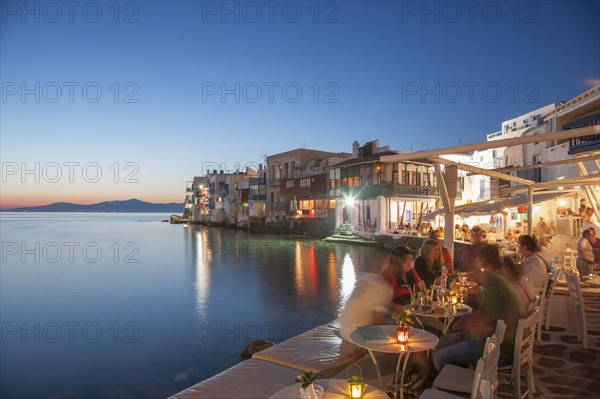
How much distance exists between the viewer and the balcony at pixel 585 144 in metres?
14.8

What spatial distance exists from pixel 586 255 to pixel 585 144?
24.8ft

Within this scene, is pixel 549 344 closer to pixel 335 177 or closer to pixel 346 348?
pixel 346 348

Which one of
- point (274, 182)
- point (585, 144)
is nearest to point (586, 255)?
point (585, 144)

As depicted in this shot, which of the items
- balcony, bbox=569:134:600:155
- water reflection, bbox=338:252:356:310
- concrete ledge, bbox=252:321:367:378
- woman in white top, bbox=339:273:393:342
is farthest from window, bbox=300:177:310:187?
woman in white top, bbox=339:273:393:342

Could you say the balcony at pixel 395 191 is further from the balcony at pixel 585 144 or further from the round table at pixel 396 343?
the round table at pixel 396 343

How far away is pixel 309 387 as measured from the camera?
2787 millimetres

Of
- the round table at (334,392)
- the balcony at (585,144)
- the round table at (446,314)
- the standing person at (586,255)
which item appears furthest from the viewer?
the balcony at (585,144)

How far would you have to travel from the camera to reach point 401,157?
332 inches

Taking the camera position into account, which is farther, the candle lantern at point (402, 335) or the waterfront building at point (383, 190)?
the waterfront building at point (383, 190)

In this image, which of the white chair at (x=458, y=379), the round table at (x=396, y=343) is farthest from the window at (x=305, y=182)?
the white chair at (x=458, y=379)

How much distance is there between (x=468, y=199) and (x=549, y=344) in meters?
37.3

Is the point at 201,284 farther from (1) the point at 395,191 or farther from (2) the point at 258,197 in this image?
(2) the point at 258,197

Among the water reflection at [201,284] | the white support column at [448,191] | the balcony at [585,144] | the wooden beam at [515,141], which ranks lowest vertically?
the water reflection at [201,284]

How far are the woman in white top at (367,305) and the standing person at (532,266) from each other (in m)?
2.92
